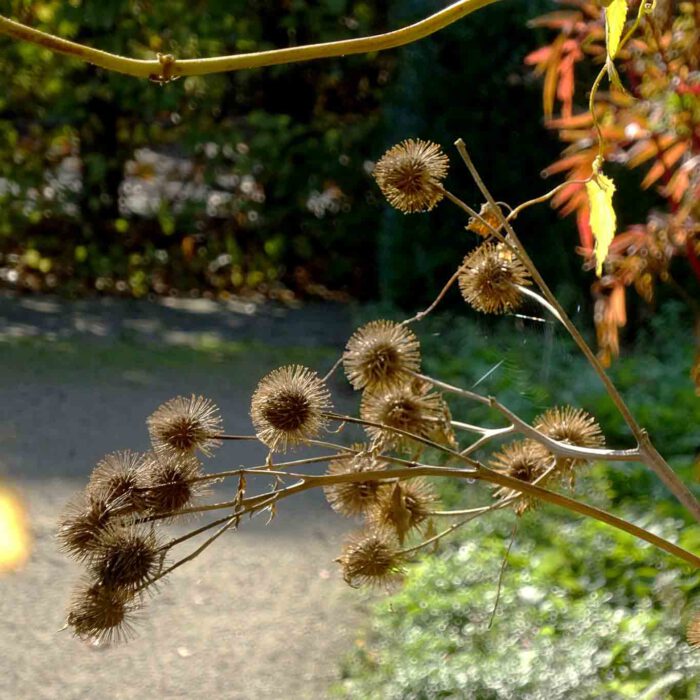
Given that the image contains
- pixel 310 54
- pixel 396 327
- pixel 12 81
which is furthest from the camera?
pixel 12 81

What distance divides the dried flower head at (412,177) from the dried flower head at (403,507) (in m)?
0.34

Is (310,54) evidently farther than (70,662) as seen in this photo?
No

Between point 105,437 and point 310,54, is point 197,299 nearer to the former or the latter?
point 105,437

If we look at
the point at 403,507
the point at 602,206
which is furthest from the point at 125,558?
the point at 602,206

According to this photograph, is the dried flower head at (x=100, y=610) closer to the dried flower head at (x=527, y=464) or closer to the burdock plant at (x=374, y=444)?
the burdock plant at (x=374, y=444)

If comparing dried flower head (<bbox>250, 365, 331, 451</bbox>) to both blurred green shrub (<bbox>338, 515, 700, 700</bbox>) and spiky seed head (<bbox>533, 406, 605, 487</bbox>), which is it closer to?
spiky seed head (<bbox>533, 406, 605, 487</bbox>)

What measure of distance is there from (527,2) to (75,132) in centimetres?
311

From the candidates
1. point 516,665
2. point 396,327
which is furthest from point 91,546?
point 516,665

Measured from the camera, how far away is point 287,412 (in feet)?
4.49

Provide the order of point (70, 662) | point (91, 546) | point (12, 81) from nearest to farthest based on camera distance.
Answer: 1. point (91, 546)
2. point (70, 662)
3. point (12, 81)

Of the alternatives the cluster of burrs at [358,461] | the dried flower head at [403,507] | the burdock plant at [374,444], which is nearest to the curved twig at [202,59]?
the burdock plant at [374,444]

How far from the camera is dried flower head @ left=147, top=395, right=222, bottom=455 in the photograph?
4.48 feet

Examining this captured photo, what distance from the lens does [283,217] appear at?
7.86m

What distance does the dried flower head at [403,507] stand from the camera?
1.39 meters
